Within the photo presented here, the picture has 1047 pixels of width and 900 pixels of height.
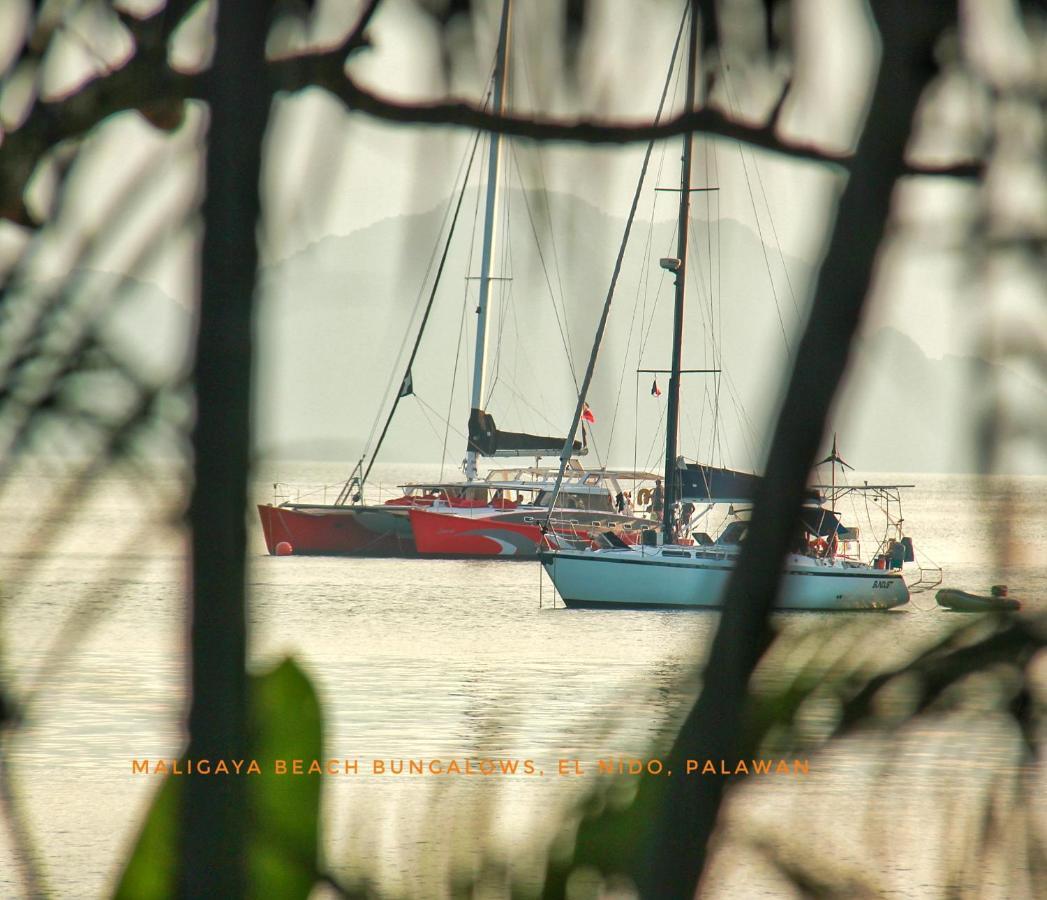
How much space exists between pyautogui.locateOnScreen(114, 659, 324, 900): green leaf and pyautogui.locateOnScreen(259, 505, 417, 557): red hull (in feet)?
80.6

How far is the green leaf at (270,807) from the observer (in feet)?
1.53

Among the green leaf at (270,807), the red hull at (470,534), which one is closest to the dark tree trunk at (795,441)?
the green leaf at (270,807)

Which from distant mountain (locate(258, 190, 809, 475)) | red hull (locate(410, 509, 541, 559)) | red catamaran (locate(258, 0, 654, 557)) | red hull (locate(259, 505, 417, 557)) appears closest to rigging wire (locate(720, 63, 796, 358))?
distant mountain (locate(258, 190, 809, 475))

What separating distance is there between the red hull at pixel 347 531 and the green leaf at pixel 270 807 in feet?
80.6

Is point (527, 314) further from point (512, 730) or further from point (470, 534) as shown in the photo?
point (470, 534)

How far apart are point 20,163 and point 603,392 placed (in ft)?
0.76

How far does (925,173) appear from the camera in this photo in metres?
0.47

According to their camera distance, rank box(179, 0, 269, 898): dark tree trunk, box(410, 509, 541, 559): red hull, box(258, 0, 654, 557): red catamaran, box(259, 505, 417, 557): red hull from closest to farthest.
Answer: box(179, 0, 269, 898): dark tree trunk
box(258, 0, 654, 557): red catamaran
box(410, 509, 541, 559): red hull
box(259, 505, 417, 557): red hull

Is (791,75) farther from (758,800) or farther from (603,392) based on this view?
(758,800)

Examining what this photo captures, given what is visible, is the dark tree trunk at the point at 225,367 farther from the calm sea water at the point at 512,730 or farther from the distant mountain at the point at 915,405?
the distant mountain at the point at 915,405

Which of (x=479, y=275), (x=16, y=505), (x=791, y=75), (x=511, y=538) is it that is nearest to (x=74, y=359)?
(x=16, y=505)

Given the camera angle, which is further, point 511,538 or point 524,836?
point 511,538

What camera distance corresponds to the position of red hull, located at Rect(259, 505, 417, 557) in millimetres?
25516

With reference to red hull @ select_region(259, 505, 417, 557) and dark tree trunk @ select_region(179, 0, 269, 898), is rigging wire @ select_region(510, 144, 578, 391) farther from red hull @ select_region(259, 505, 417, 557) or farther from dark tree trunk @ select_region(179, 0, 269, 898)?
red hull @ select_region(259, 505, 417, 557)
